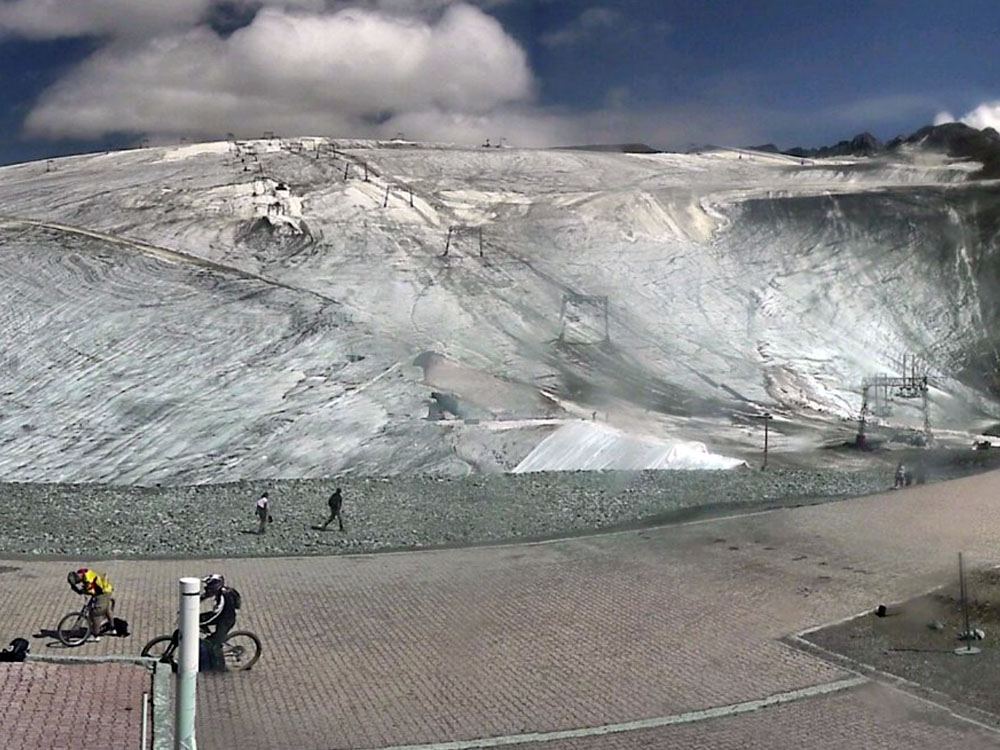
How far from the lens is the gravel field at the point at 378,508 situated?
60.0 ft

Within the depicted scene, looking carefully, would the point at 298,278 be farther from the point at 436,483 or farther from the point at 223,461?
the point at 436,483

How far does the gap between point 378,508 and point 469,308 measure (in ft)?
58.5

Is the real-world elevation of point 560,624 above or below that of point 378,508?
above

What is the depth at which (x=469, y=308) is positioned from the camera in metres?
38.5

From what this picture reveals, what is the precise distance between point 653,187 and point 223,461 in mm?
29040

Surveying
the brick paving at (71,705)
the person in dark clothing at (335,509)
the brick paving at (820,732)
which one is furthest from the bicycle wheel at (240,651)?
the person in dark clothing at (335,509)

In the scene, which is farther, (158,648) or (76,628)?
(76,628)

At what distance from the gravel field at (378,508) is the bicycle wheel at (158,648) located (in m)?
Result: 6.36

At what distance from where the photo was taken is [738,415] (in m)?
32.4

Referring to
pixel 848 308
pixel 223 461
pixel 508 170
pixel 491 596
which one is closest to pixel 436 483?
pixel 223 461

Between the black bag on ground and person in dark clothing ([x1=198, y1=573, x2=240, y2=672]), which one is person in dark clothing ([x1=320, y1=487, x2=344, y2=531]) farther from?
the black bag on ground

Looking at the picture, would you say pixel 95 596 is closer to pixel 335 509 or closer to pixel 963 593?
pixel 335 509

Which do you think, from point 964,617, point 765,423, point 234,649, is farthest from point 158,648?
point 765,423

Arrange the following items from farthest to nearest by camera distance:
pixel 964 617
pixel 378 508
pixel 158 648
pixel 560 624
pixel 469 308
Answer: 1. pixel 469 308
2. pixel 378 508
3. pixel 560 624
4. pixel 964 617
5. pixel 158 648
